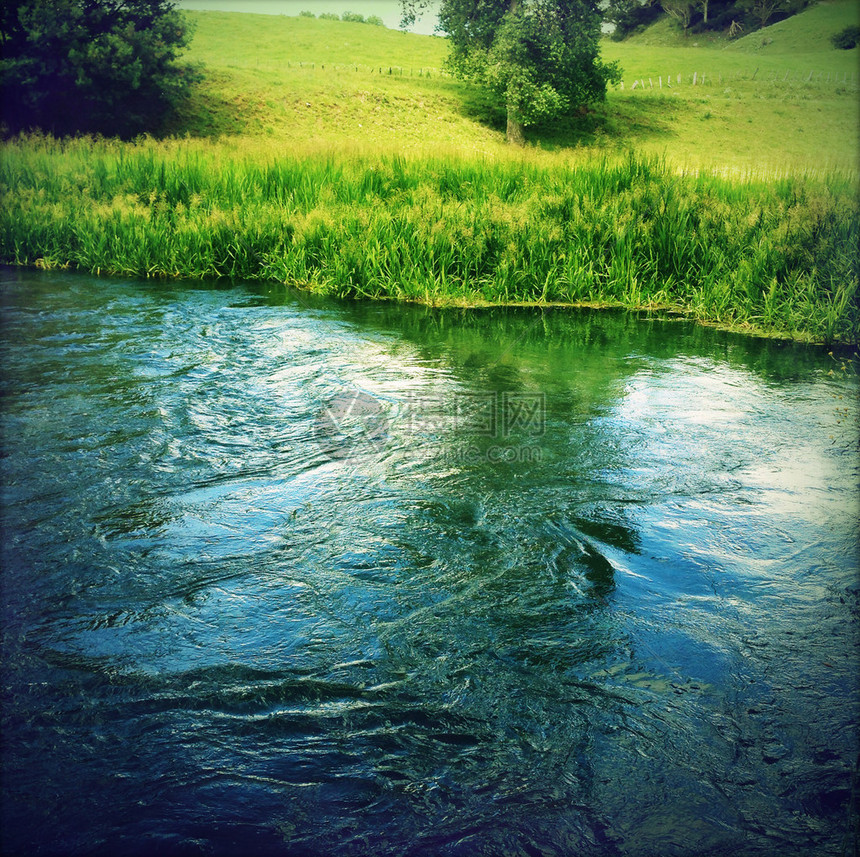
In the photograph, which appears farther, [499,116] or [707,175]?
[499,116]

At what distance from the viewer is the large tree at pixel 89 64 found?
73.6 feet

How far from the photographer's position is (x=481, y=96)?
37.7 m

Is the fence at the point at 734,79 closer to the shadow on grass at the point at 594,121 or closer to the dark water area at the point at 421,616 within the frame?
the shadow on grass at the point at 594,121

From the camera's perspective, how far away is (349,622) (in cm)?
312

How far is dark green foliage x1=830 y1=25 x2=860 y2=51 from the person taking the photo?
43247 millimetres

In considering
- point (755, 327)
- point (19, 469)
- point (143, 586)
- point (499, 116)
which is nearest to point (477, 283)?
point (755, 327)

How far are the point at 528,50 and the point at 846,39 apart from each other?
89.9 feet

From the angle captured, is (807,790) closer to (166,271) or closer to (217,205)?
(166,271)

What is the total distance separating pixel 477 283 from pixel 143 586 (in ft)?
23.4

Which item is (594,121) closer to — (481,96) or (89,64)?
(481,96)

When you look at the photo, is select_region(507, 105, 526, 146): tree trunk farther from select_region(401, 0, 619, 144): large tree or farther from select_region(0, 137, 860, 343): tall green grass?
select_region(0, 137, 860, 343): tall green grass

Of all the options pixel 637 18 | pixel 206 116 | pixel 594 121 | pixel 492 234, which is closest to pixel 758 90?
pixel 594 121

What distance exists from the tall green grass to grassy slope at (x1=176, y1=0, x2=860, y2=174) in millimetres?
12255

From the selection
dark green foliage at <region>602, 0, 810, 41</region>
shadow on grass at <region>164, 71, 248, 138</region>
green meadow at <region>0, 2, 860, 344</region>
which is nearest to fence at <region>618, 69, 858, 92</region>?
dark green foliage at <region>602, 0, 810, 41</region>
